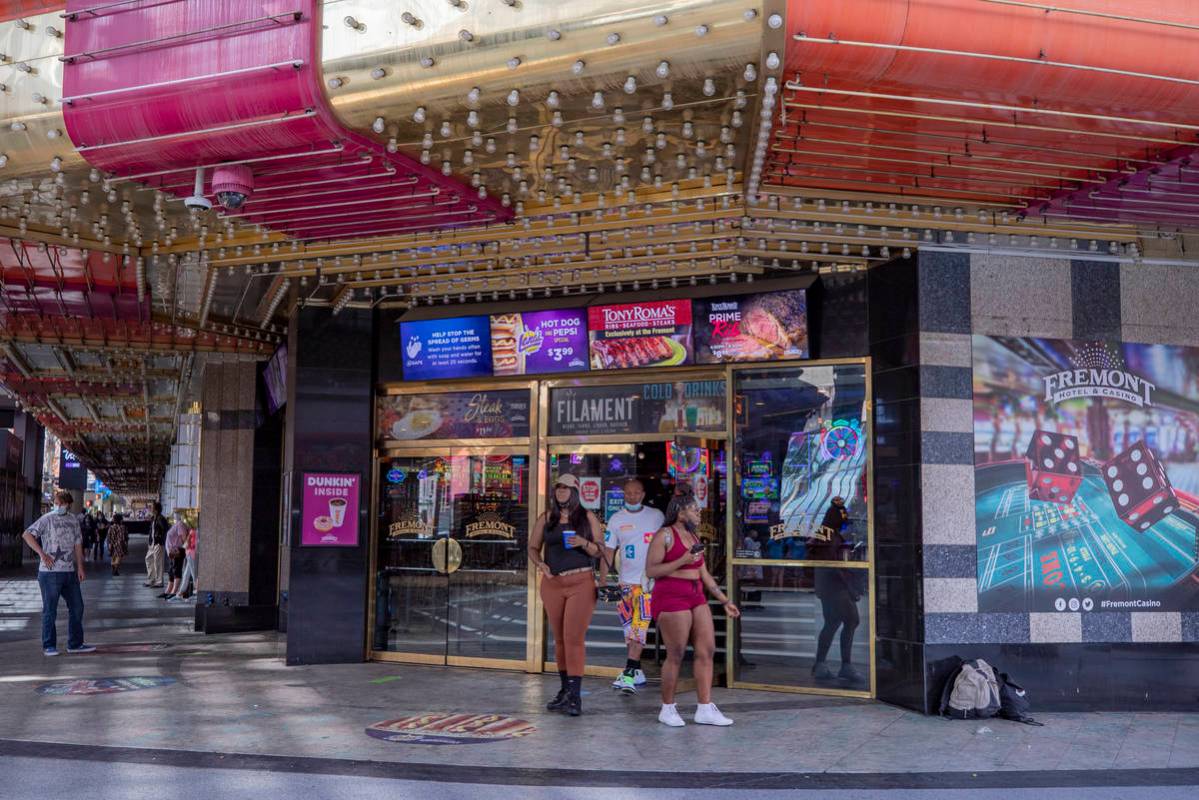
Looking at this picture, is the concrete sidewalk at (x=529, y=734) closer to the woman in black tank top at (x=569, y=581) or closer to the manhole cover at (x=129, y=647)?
the woman in black tank top at (x=569, y=581)

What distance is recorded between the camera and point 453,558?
33.6ft

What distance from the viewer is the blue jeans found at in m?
10.8

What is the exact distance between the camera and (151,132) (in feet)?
19.9

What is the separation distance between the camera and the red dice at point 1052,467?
321 inches

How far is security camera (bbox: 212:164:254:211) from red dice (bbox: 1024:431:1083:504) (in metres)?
5.90

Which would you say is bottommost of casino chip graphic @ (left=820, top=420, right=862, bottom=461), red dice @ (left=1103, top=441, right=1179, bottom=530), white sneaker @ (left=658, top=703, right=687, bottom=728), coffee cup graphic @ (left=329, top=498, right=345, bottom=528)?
white sneaker @ (left=658, top=703, right=687, bottom=728)

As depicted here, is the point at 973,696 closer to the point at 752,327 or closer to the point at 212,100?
the point at 752,327

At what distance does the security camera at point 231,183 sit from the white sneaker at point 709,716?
4.43 m

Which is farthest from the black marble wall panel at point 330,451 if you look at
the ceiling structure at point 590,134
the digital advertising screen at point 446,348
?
the ceiling structure at point 590,134

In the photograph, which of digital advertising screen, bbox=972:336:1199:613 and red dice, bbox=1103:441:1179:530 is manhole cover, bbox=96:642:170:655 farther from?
red dice, bbox=1103:441:1179:530

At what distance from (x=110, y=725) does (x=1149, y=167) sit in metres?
7.41

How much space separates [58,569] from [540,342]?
5.55 m

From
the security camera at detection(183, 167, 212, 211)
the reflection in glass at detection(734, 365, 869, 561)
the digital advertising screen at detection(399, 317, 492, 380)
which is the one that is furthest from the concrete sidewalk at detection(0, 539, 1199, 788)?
the security camera at detection(183, 167, 212, 211)

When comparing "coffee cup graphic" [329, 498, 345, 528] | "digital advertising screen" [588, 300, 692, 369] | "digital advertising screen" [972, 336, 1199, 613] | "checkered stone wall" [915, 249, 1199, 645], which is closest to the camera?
"checkered stone wall" [915, 249, 1199, 645]
